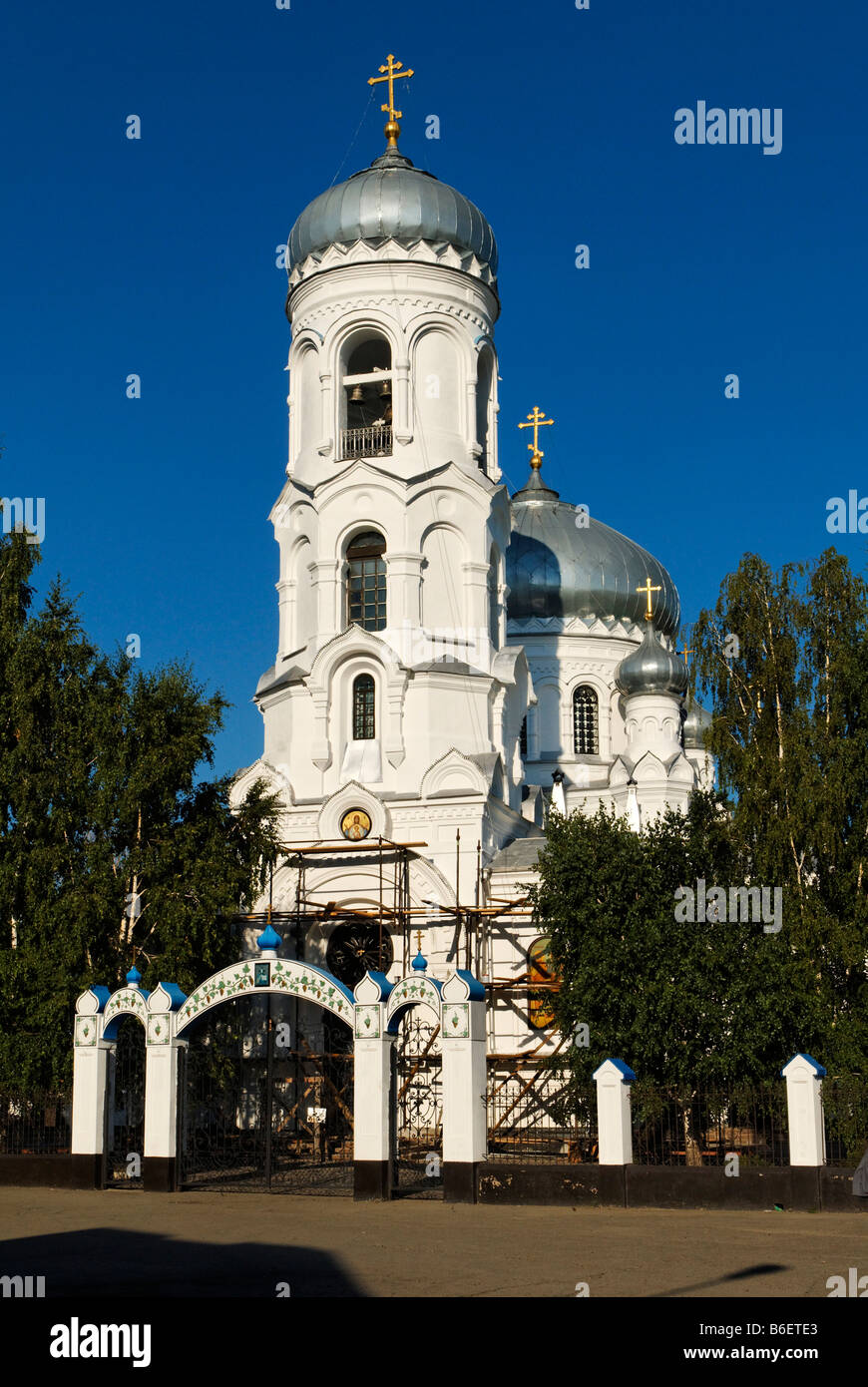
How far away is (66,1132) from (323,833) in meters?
8.77

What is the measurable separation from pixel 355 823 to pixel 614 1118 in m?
12.3

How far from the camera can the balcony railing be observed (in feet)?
94.9

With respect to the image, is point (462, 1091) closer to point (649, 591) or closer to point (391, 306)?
point (391, 306)

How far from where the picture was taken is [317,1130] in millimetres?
20609

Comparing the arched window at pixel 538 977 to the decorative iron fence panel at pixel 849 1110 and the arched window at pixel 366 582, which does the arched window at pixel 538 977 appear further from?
the decorative iron fence panel at pixel 849 1110

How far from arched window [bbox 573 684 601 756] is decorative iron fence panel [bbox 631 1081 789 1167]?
18399 millimetres

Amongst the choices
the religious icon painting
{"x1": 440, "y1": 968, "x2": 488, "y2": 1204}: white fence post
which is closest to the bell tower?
the religious icon painting

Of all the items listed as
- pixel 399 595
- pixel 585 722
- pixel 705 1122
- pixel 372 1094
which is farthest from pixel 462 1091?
pixel 585 722

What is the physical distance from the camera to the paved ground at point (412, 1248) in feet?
32.1

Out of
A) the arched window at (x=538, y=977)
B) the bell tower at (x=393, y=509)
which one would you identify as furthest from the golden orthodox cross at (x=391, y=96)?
the arched window at (x=538, y=977)

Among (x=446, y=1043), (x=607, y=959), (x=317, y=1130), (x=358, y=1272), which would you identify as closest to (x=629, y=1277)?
(x=358, y=1272)

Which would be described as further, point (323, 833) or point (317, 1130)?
point (323, 833)
